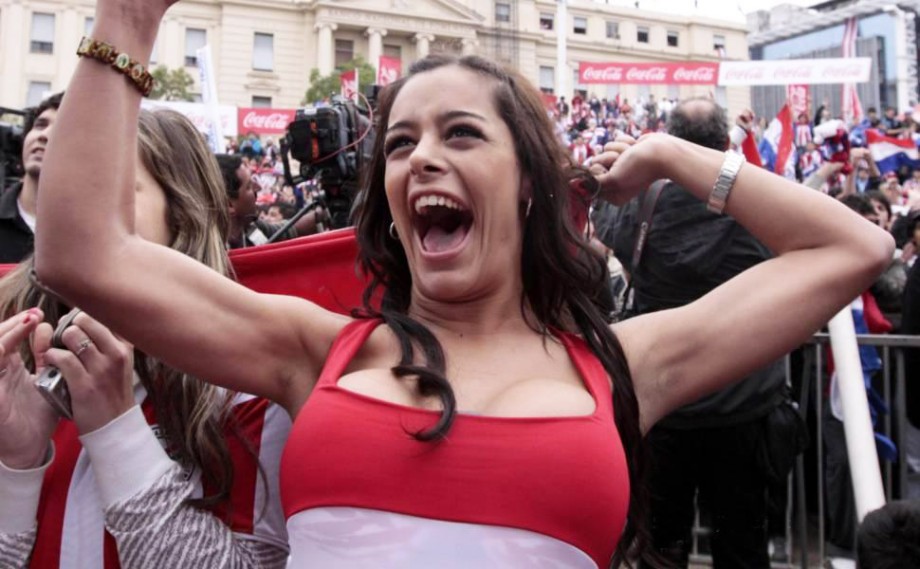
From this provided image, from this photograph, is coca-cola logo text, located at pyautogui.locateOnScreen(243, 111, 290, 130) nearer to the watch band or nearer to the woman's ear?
the woman's ear

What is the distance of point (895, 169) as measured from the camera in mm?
10797

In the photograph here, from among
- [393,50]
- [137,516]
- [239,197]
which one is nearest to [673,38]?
[393,50]

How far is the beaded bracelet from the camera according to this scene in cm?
131

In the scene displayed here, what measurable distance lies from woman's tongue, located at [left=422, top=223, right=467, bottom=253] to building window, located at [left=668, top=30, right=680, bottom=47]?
6532cm

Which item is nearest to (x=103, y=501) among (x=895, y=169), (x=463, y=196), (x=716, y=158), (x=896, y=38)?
(x=463, y=196)

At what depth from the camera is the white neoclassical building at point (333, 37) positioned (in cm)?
4444

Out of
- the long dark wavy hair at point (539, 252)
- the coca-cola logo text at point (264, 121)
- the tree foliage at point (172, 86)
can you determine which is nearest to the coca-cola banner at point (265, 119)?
the coca-cola logo text at point (264, 121)

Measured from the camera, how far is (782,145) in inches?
310

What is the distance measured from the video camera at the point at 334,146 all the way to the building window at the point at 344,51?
164 feet

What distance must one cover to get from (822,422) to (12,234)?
383 cm

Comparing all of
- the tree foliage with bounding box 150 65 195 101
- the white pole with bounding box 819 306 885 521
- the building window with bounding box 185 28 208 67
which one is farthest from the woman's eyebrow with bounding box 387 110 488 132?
the building window with bounding box 185 28 208 67

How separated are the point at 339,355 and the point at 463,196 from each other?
43 centimetres

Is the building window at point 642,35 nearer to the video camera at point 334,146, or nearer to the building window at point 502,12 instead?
the building window at point 502,12

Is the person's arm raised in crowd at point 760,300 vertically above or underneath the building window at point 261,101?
underneath
